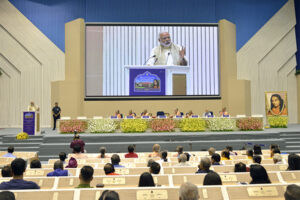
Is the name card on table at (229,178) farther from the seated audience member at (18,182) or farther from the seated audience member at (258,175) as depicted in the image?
the seated audience member at (18,182)

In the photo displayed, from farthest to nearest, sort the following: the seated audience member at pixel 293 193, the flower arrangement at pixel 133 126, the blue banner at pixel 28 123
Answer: the flower arrangement at pixel 133 126
the blue banner at pixel 28 123
the seated audience member at pixel 293 193

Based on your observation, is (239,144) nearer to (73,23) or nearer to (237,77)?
(237,77)

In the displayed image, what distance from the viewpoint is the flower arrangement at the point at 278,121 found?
50.5 ft

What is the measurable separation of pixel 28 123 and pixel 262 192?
1129 centimetres

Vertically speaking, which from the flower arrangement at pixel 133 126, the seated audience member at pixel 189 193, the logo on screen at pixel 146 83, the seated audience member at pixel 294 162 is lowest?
the seated audience member at pixel 294 162

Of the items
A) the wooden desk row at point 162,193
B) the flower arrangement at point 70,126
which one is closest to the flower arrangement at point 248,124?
the flower arrangement at point 70,126

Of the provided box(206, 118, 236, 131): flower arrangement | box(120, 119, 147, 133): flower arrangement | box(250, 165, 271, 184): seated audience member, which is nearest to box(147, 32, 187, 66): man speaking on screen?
box(206, 118, 236, 131): flower arrangement

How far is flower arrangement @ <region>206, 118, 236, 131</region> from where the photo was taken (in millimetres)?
13555

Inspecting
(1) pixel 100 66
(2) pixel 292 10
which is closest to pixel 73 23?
(1) pixel 100 66

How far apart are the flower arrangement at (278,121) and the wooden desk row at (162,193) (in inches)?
517

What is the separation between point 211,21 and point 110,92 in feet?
26.0

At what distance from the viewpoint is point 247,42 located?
2073 centimetres

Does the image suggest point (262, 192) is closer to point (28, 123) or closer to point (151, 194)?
point (151, 194)

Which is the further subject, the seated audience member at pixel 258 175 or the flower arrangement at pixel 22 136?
the flower arrangement at pixel 22 136
